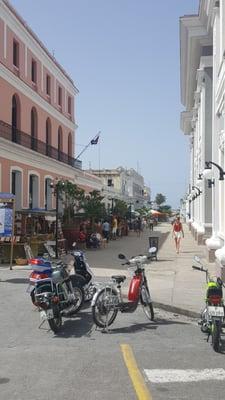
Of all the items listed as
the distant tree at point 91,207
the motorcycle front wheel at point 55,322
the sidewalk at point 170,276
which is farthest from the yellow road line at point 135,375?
the distant tree at point 91,207

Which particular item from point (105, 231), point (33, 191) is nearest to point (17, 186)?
point (33, 191)

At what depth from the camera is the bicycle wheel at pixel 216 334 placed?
693cm

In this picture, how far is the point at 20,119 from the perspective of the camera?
29703 mm

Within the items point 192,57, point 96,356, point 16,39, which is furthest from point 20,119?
point 96,356

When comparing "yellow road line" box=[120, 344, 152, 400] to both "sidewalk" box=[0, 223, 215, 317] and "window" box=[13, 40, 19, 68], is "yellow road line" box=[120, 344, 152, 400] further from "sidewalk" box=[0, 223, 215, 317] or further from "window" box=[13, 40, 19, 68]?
"window" box=[13, 40, 19, 68]

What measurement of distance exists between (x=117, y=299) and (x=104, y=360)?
193 cm

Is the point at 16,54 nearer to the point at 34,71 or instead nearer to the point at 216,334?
the point at 34,71

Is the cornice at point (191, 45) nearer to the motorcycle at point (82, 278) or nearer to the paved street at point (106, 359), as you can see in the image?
the motorcycle at point (82, 278)

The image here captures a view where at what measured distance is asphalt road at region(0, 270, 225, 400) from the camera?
5.42 meters

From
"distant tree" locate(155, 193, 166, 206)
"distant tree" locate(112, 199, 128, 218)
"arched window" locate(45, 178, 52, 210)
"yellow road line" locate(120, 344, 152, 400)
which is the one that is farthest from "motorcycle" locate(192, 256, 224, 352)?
"distant tree" locate(155, 193, 166, 206)

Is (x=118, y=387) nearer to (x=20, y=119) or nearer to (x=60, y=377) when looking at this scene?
(x=60, y=377)

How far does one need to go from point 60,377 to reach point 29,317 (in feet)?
11.8

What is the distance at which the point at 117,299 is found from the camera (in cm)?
845

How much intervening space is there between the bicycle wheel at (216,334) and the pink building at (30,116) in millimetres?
19395
